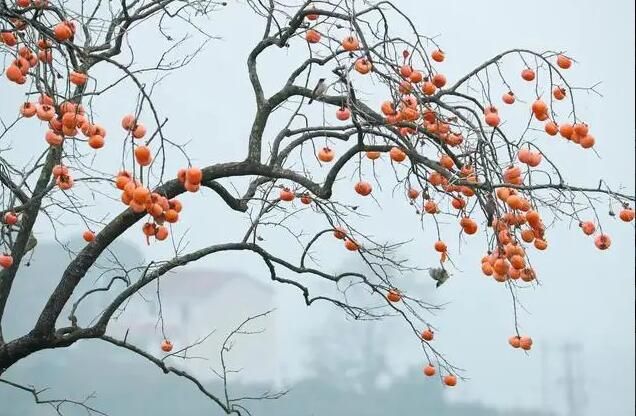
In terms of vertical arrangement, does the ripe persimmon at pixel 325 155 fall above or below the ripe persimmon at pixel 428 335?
above

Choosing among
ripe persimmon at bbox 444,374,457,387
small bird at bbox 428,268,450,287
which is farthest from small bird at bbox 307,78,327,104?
ripe persimmon at bbox 444,374,457,387

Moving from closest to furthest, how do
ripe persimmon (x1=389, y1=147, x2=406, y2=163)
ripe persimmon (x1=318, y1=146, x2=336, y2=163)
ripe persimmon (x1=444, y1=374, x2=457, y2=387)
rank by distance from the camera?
ripe persimmon (x1=389, y1=147, x2=406, y2=163), ripe persimmon (x1=318, y1=146, x2=336, y2=163), ripe persimmon (x1=444, y1=374, x2=457, y2=387)

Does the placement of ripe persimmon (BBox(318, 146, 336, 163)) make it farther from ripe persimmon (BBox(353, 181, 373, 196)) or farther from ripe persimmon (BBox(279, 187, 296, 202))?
ripe persimmon (BBox(279, 187, 296, 202))

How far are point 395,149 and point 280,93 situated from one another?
21.5 inches

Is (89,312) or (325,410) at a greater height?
(89,312)

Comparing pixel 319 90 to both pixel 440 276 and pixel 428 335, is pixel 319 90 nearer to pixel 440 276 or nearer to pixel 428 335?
pixel 440 276

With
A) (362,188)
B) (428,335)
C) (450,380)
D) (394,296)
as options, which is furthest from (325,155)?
(450,380)

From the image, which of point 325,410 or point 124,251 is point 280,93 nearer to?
point 124,251

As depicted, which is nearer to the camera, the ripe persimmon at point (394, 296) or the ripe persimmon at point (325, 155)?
the ripe persimmon at point (325, 155)

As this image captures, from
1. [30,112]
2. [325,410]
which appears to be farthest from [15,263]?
[325,410]

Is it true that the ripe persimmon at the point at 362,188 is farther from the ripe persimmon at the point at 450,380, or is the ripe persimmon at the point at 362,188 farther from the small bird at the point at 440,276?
the ripe persimmon at the point at 450,380

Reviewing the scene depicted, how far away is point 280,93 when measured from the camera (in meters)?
3.00

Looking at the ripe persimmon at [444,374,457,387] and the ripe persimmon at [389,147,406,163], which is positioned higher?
the ripe persimmon at [389,147,406,163]

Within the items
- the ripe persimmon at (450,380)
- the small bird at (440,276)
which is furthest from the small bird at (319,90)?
the ripe persimmon at (450,380)
